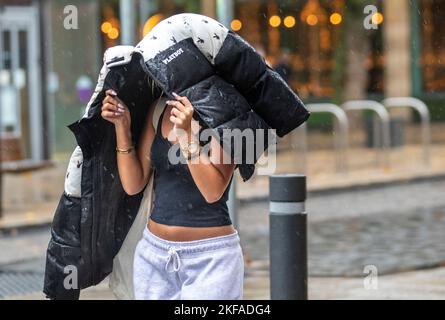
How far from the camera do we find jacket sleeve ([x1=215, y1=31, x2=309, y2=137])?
4414 mm

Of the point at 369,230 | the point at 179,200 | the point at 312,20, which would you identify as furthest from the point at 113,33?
the point at 179,200

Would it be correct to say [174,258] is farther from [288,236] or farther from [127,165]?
[288,236]

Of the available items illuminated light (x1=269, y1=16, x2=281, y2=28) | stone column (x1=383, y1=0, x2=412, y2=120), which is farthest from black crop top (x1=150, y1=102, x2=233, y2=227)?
illuminated light (x1=269, y1=16, x2=281, y2=28)

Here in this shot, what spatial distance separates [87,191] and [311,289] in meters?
4.69

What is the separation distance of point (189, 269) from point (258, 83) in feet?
2.53

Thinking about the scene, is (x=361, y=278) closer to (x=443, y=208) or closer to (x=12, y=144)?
(x=443, y=208)

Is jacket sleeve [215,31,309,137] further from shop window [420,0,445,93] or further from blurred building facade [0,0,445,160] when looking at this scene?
shop window [420,0,445,93]

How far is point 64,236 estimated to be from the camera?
4.62 metres

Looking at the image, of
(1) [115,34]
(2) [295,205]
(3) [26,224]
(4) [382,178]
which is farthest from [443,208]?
(1) [115,34]

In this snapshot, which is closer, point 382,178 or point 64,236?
point 64,236

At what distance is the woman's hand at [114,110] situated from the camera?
448 cm

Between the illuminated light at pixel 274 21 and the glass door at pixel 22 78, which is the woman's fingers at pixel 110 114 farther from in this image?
the illuminated light at pixel 274 21

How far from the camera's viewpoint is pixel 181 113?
4305 mm

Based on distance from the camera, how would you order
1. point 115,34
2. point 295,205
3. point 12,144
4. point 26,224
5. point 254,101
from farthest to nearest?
point 115,34 < point 12,144 < point 26,224 < point 295,205 < point 254,101
